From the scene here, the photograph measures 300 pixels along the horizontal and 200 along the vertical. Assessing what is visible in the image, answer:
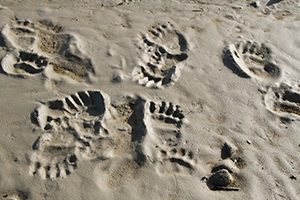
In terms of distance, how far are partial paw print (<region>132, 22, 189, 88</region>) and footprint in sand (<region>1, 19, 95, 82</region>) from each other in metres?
0.46

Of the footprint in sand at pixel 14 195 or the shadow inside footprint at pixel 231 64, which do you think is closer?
the footprint in sand at pixel 14 195

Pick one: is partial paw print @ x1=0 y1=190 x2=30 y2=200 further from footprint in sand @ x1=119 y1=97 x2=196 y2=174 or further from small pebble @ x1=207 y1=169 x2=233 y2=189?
small pebble @ x1=207 y1=169 x2=233 y2=189

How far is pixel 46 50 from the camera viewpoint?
4219 mm

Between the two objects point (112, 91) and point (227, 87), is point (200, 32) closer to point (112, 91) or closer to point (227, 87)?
point (227, 87)

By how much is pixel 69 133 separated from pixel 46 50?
1.06 m

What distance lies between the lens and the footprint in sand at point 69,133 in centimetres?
323

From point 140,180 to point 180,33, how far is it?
178 centimetres

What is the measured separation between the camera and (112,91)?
3.81 metres

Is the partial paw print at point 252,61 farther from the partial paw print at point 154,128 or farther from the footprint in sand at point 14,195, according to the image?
the footprint in sand at point 14,195

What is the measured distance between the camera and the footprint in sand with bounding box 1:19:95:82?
13.0ft

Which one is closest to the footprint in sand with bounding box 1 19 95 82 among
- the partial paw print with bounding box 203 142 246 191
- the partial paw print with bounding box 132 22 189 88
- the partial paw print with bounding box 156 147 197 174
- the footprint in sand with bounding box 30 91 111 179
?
the footprint in sand with bounding box 30 91 111 179

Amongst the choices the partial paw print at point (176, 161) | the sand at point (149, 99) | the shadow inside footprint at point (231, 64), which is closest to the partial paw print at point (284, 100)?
the sand at point (149, 99)

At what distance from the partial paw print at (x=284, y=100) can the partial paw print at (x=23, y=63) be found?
187 cm

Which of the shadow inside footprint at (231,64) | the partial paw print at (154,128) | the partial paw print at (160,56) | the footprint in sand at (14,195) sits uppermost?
the shadow inside footprint at (231,64)
